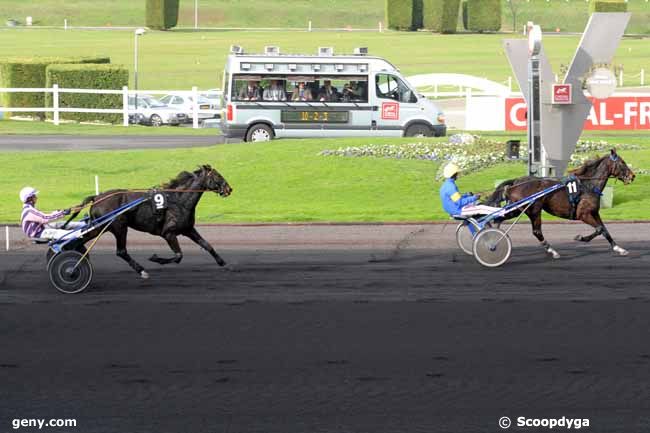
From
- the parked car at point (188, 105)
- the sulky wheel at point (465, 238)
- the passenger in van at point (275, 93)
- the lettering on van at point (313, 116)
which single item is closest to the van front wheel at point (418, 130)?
the lettering on van at point (313, 116)

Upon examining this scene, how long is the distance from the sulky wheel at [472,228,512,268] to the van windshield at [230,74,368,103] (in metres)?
17.1

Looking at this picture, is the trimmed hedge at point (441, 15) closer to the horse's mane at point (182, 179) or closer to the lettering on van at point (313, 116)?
the lettering on van at point (313, 116)

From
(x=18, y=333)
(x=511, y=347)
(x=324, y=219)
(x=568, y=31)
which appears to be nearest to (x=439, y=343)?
(x=511, y=347)

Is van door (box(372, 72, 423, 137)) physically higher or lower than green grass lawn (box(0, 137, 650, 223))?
higher

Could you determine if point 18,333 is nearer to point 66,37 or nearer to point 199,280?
point 199,280

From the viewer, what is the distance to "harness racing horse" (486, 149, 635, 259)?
1553cm

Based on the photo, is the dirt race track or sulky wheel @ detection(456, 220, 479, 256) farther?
sulky wheel @ detection(456, 220, 479, 256)

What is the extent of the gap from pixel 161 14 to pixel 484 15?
84.6 feet

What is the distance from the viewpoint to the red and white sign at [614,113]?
35.5m

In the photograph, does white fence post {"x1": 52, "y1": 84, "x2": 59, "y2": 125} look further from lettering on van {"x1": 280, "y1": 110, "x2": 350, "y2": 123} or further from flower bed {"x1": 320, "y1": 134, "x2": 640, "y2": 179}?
flower bed {"x1": 320, "y1": 134, "x2": 640, "y2": 179}

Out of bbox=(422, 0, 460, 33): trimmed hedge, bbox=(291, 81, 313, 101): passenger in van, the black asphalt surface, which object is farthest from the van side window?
bbox=(422, 0, 460, 33): trimmed hedge

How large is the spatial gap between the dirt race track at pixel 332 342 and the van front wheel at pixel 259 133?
14.9 m

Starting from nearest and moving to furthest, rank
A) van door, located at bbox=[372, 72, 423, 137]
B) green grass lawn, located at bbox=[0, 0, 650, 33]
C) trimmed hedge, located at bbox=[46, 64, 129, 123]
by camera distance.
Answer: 1. van door, located at bbox=[372, 72, 423, 137]
2. trimmed hedge, located at bbox=[46, 64, 129, 123]
3. green grass lawn, located at bbox=[0, 0, 650, 33]

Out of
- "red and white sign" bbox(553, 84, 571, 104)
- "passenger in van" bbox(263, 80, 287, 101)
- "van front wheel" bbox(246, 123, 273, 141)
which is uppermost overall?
"passenger in van" bbox(263, 80, 287, 101)
